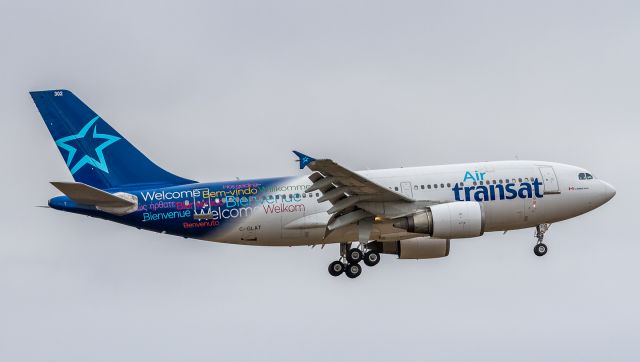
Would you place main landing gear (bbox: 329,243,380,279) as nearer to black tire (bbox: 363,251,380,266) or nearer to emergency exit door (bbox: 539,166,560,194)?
black tire (bbox: 363,251,380,266)

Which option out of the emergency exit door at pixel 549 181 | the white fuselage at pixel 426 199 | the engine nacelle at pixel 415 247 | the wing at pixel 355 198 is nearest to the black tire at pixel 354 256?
the engine nacelle at pixel 415 247

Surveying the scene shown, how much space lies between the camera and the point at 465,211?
5728 cm

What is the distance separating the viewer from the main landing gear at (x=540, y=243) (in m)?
61.8

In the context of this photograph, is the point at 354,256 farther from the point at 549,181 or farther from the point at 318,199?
the point at 549,181

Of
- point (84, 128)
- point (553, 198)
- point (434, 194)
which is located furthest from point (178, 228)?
point (553, 198)

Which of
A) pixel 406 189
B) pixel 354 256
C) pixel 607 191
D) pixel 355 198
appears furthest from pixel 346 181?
pixel 607 191

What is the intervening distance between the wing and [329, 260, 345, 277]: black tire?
2.59 metres

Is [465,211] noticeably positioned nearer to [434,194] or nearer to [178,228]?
[434,194]

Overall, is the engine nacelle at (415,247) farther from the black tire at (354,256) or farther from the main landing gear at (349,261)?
the black tire at (354,256)

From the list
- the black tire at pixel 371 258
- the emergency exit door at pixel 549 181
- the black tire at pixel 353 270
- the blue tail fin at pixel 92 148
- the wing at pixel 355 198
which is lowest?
the black tire at pixel 353 270

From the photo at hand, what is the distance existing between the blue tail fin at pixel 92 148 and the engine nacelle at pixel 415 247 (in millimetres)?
9748

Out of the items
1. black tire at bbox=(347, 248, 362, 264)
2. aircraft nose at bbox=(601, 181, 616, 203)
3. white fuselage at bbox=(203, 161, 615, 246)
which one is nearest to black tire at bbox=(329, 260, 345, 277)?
black tire at bbox=(347, 248, 362, 264)

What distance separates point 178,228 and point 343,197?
24.1ft

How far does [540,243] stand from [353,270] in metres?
8.65
